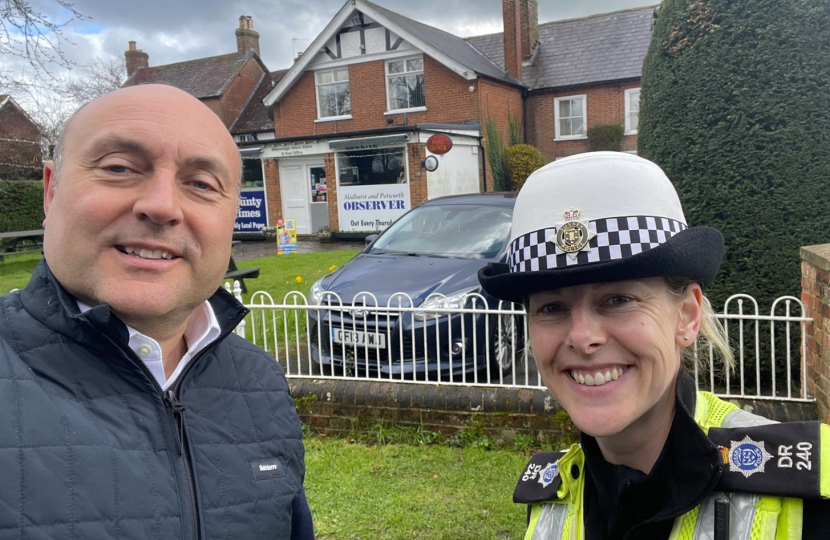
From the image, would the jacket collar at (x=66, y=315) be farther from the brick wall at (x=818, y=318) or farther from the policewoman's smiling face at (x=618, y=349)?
the brick wall at (x=818, y=318)

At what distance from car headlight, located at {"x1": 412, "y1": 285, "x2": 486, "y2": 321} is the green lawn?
966 millimetres

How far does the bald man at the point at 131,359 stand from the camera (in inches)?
49.8

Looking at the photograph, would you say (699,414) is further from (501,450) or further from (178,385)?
(501,450)

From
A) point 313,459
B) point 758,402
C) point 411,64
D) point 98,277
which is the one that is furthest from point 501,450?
point 411,64

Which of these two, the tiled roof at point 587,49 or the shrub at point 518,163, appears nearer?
the shrub at point 518,163

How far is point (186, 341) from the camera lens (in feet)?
5.57

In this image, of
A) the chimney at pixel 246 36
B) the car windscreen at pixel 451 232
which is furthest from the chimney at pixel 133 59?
the car windscreen at pixel 451 232

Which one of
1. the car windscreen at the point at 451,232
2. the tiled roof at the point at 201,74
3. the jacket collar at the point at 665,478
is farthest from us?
the tiled roof at the point at 201,74

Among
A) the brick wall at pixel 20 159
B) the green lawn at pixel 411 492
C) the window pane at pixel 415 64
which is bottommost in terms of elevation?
the green lawn at pixel 411 492

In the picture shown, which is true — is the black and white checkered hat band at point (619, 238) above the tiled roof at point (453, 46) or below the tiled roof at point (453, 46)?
below

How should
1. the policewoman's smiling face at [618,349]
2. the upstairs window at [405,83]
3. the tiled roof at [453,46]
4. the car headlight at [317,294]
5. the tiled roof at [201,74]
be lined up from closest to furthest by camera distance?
the policewoman's smiling face at [618,349] < the car headlight at [317,294] < the tiled roof at [453,46] < the upstairs window at [405,83] < the tiled roof at [201,74]

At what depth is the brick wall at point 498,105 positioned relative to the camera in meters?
20.9

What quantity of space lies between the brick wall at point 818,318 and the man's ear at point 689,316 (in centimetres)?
278

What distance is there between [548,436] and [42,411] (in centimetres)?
374
